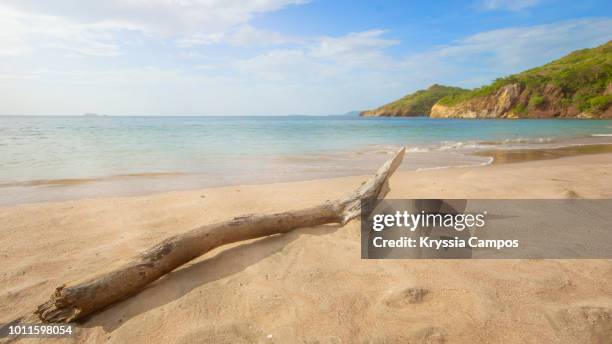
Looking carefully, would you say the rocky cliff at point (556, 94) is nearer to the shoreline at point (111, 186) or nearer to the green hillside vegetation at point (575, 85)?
the green hillside vegetation at point (575, 85)

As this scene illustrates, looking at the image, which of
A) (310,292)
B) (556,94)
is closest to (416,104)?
(556,94)

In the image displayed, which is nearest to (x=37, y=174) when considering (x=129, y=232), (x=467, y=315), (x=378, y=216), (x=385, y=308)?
(x=129, y=232)

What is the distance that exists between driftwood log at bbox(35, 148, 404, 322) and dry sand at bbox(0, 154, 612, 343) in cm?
10

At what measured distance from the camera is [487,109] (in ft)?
241

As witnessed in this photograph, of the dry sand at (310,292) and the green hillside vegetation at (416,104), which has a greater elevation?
the green hillside vegetation at (416,104)

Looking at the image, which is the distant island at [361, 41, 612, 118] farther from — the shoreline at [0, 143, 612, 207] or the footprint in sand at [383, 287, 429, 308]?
the footprint in sand at [383, 287, 429, 308]

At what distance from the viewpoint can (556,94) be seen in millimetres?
60125

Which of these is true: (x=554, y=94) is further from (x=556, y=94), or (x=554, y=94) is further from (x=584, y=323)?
(x=584, y=323)

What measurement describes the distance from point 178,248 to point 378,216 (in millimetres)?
2358

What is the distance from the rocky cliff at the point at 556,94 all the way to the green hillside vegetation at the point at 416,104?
3994 centimetres

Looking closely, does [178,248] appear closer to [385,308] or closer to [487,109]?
[385,308]

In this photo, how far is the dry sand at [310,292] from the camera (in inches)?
81.3

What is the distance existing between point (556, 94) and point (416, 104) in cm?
6267

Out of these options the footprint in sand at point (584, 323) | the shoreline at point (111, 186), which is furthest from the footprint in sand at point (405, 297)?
the shoreline at point (111, 186)
